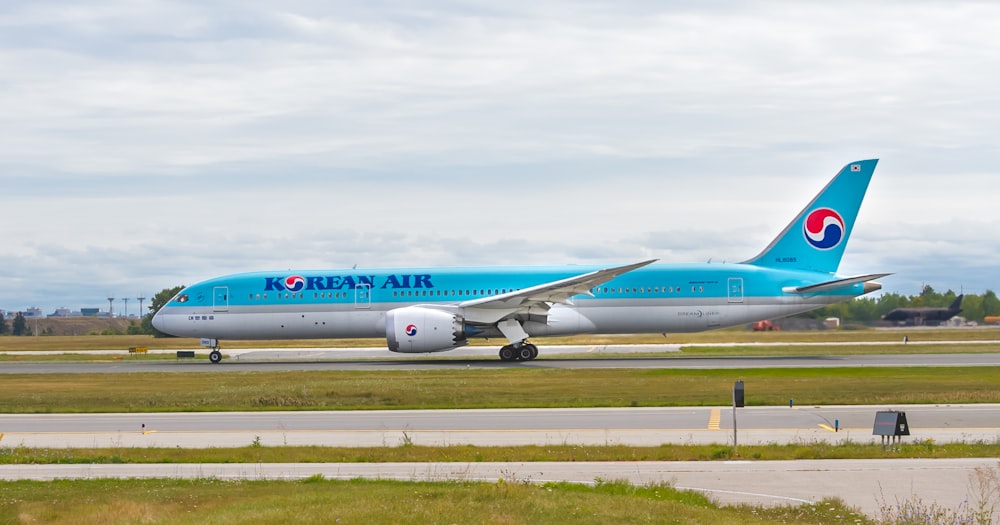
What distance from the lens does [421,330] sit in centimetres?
3981

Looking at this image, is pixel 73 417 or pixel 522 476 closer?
pixel 522 476

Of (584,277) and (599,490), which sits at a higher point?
(584,277)

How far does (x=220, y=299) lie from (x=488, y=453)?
2994 cm

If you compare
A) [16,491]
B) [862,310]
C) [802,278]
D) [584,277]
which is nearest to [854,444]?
[16,491]

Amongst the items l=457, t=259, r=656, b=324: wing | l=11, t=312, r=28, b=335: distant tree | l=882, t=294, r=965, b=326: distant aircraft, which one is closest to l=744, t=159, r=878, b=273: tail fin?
l=457, t=259, r=656, b=324: wing

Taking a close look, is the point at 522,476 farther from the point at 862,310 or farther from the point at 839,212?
the point at 862,310

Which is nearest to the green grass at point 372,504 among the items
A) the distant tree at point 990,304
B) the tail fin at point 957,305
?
Result: the distant tree at point 990,304

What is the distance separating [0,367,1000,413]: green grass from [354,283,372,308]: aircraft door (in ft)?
25.6

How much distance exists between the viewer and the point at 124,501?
13.7 metres

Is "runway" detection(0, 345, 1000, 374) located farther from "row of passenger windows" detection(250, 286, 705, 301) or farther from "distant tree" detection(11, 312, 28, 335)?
"distant tree" detection(11, 312, 28, 335)

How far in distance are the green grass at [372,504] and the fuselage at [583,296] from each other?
28.0 m

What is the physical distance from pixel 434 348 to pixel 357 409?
14.5m

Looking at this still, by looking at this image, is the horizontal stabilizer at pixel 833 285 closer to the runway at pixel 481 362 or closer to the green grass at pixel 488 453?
the runway at pixel 481 362

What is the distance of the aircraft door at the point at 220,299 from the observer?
1780 inches
